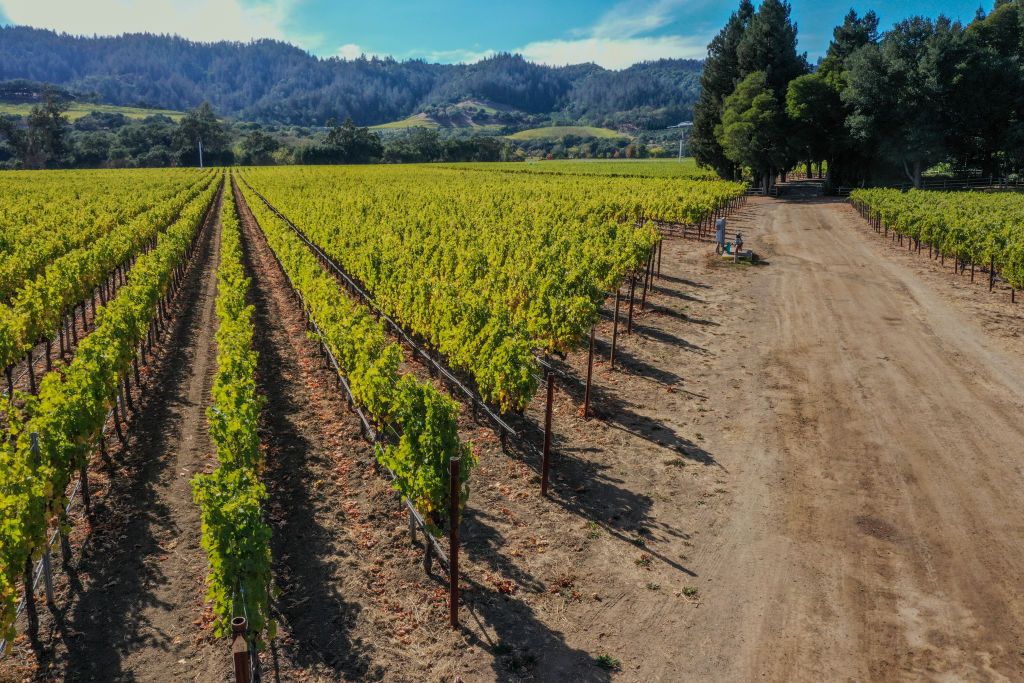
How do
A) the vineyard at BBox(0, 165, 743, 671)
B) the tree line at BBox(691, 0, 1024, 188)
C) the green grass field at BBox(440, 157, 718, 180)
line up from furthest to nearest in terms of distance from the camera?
1. the green grass field at BBox(440, 157, 718, 180)
2. the tree line at BBox(691, 0, 1024, 188)
3. the vineyard at BBox(0, 165, 743, 671)

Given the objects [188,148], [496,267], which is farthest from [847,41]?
[188,148]

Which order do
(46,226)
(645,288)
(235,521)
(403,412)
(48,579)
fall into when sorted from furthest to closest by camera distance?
A: (46,226) → (645,288) → (403,412) → (48,579) → (235,521)

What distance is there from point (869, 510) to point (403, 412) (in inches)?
293

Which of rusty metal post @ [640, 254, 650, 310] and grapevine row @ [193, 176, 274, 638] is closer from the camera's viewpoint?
grapevine row @ [193, 176, 274, 638]

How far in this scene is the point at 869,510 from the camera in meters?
10.3

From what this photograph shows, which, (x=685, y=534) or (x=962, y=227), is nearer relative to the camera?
(x=685, y=534)

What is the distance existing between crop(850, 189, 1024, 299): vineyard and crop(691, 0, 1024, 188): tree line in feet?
51.6

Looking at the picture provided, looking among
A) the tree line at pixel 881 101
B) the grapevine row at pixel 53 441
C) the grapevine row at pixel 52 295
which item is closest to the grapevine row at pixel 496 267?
the grapevine row at pixel 53 441

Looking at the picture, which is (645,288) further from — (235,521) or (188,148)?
(188,148)

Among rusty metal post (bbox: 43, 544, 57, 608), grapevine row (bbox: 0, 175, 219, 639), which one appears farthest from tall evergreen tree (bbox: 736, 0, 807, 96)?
rusty metal post (bbox: 43, 544, 57, 608)

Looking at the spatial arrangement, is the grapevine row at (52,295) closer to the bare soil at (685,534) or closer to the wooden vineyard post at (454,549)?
the bare soil at (685,534)

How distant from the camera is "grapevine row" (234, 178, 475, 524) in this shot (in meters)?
8.90

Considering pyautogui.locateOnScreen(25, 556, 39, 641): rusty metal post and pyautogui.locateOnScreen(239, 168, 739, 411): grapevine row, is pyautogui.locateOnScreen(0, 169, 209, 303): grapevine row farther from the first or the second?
pyautogui.locateOnScreen(25, 556, 39, 641): rusty metal post

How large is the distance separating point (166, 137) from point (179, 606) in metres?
174
